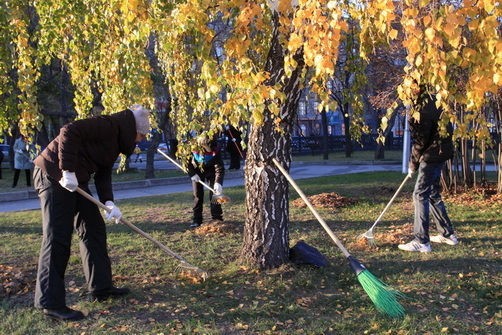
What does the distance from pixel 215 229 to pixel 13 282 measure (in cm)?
274

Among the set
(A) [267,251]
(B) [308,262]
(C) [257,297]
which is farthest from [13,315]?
(B) [308,262]

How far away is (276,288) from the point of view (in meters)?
4.14

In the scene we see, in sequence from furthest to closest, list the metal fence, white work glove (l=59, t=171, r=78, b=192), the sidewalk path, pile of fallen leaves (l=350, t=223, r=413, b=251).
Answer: the metal fence < the sidewalk path < pile of fallen leaves (l=350, t=223, r=413, b=251) < white work glove (l=59, t=171, r=78, b=192)

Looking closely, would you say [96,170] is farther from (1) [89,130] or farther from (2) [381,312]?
(2) [381,312]

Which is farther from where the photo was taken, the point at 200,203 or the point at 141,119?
the point at 200,203

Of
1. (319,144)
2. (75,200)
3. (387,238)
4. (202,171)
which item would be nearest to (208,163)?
(202,171)

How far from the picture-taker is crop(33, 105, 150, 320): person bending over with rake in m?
3.53

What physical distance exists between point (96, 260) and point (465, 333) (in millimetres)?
2839

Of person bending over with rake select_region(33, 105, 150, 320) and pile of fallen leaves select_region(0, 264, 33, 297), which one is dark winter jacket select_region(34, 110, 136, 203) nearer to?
person bending over with rake select_region(33, 105, 150, 320)

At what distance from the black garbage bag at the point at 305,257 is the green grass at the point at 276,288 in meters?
0.09

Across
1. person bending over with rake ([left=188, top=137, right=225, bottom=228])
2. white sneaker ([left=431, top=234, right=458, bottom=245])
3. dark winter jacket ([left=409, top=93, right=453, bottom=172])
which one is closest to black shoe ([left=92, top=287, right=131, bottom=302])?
person bending over with rake ([left=188, top=137, right=225, bottom=228])

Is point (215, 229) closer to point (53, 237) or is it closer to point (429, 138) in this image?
point (429, 138)

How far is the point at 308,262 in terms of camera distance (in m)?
4.59

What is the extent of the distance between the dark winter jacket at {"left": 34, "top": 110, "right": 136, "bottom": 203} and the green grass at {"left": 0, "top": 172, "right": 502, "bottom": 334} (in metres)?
1.05
